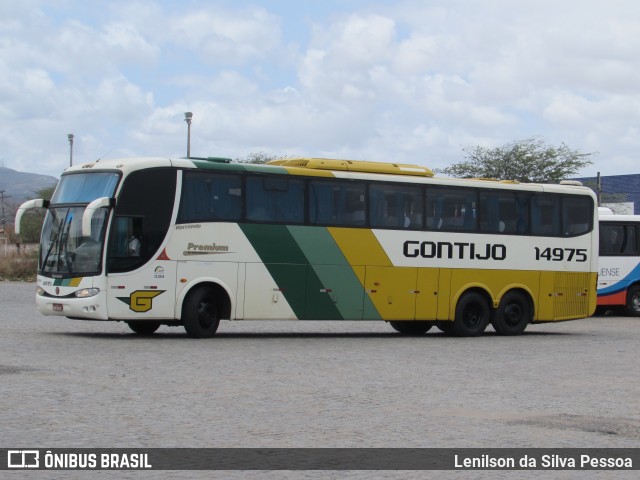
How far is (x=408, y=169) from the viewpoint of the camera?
24516 mm

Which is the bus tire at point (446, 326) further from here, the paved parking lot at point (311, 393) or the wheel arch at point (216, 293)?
the wheel arch at point (216, 293)

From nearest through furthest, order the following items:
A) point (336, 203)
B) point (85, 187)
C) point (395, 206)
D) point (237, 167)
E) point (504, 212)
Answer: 1. point (85, 187)
2. point (237, 167)
3. point (336, 203)
4. point (395, 206)
5. point (504, 212)

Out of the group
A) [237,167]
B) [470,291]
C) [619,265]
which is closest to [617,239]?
[619,265]

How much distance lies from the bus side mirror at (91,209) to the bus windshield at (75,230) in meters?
0.18

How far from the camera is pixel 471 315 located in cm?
2525

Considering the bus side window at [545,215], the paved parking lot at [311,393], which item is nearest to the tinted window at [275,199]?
the paved parking lot at [311,393]

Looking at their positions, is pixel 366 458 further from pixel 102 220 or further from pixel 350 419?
pixel 102 220

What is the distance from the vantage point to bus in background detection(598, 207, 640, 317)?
3600cm

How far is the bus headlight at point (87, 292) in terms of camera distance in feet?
67.2

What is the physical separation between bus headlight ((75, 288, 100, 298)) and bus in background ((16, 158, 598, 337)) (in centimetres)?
2

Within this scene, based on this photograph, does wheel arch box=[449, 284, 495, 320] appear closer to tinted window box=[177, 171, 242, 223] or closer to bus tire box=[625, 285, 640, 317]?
tinted window box=[177, 171, 242, 223]

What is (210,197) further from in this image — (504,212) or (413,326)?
(504,212)

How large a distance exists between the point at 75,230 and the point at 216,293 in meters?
2.87

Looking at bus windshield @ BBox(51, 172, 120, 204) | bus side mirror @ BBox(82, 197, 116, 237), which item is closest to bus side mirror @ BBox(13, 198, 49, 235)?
bus windshield @ BBox(51, 172, 120, 204)
